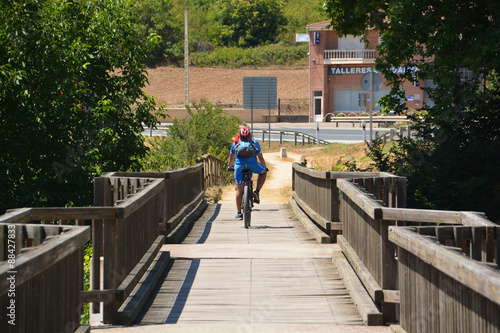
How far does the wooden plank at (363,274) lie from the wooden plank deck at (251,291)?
251 mm

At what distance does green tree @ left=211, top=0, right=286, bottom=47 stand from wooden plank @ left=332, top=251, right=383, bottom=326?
88.5m

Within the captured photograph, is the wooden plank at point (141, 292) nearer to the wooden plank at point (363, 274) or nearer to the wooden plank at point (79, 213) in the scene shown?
the wooden plank at point (79, 213)

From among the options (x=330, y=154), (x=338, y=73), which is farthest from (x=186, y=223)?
(x=338, y=73)

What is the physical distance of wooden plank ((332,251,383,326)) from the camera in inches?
240

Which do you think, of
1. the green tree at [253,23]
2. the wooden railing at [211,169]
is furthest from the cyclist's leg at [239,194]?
the green tree at [253,23]

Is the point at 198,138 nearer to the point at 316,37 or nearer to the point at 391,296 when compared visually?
the point at 391,296

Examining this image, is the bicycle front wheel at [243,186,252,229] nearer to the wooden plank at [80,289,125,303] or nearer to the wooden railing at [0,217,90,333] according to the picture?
the wooden plank at [80,289,125,303]

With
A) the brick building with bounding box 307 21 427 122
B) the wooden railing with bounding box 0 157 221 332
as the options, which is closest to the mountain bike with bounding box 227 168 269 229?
the wooden railing with bounding box 0 157 221 332

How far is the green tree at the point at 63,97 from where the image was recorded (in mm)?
12609

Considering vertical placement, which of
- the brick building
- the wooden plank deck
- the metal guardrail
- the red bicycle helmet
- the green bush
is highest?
the green bush

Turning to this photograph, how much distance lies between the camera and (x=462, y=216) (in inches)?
228

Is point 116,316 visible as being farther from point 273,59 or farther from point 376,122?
point 273,59

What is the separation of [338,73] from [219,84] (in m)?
24.7

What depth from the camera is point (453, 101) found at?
13336 mm
